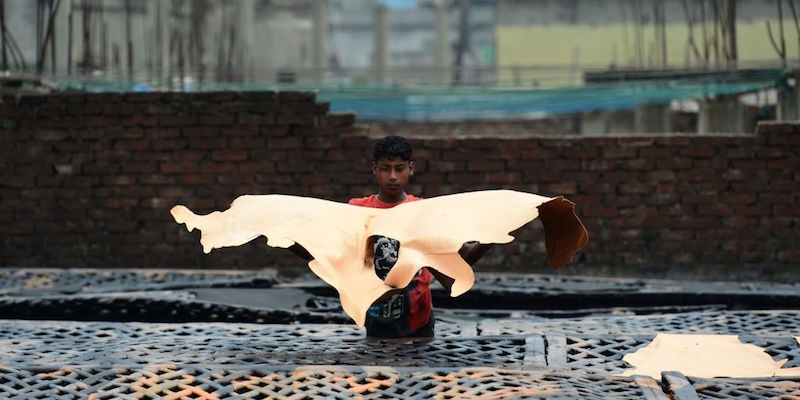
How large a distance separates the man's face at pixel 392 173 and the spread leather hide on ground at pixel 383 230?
0.11 meters

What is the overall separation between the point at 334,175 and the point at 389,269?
14.8 feet

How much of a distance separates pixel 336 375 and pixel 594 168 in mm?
5330

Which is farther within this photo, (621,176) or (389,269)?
(621,176)

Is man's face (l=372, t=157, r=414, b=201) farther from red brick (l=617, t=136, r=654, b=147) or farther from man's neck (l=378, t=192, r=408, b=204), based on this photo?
red brick (l=617, t=136, r=654, b=147)

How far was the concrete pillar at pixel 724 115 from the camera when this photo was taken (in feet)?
42.2

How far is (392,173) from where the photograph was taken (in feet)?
15.5

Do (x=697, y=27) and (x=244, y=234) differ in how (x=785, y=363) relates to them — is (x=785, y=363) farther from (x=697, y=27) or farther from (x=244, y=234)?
(x=697, y=27)

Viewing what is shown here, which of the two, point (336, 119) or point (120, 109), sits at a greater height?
point (120, 109)

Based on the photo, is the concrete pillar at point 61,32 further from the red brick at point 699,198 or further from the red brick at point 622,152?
the red brick at point 699,198

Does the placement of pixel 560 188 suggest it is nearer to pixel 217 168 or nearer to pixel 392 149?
pixel 217 168

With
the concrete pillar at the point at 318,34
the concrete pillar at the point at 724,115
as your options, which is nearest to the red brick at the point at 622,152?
the concrete pillar at the point at 724,115

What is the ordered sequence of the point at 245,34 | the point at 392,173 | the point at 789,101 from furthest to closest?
the point at 245,34, the point at 789,101, the point at 392,173

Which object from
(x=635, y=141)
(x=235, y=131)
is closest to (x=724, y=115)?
(x=635, y=141)

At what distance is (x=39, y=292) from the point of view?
6551mm
